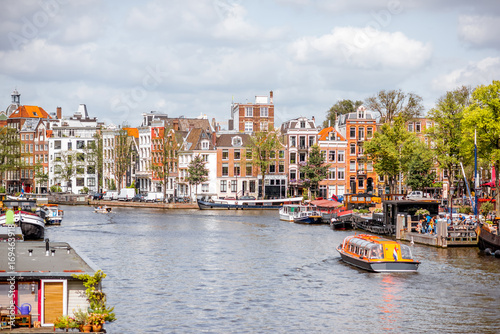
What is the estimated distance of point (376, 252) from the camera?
51875mm

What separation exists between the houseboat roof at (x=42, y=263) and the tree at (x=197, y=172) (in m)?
98.7

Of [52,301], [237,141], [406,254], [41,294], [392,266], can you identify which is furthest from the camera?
[237,141]

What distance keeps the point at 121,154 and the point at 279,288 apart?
12641 cm

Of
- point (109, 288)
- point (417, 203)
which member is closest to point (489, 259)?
point (417, 203)

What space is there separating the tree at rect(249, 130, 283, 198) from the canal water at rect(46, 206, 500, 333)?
6163 cm

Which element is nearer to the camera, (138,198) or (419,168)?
(419,168)

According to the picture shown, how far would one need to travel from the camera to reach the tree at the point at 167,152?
490 ft

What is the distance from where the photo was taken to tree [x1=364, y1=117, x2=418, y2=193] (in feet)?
357

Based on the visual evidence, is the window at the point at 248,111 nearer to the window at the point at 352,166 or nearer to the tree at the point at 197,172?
the tree at the point at 197,172

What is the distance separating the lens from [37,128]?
198 metres

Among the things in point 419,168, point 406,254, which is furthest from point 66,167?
point 406,254

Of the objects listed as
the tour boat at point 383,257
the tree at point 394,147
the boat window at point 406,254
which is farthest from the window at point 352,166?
the boat window at point 406,254

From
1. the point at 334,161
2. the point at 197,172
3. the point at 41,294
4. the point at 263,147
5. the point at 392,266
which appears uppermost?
the point at 263,147

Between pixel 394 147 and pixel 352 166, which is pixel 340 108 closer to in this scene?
pixel 352 166
